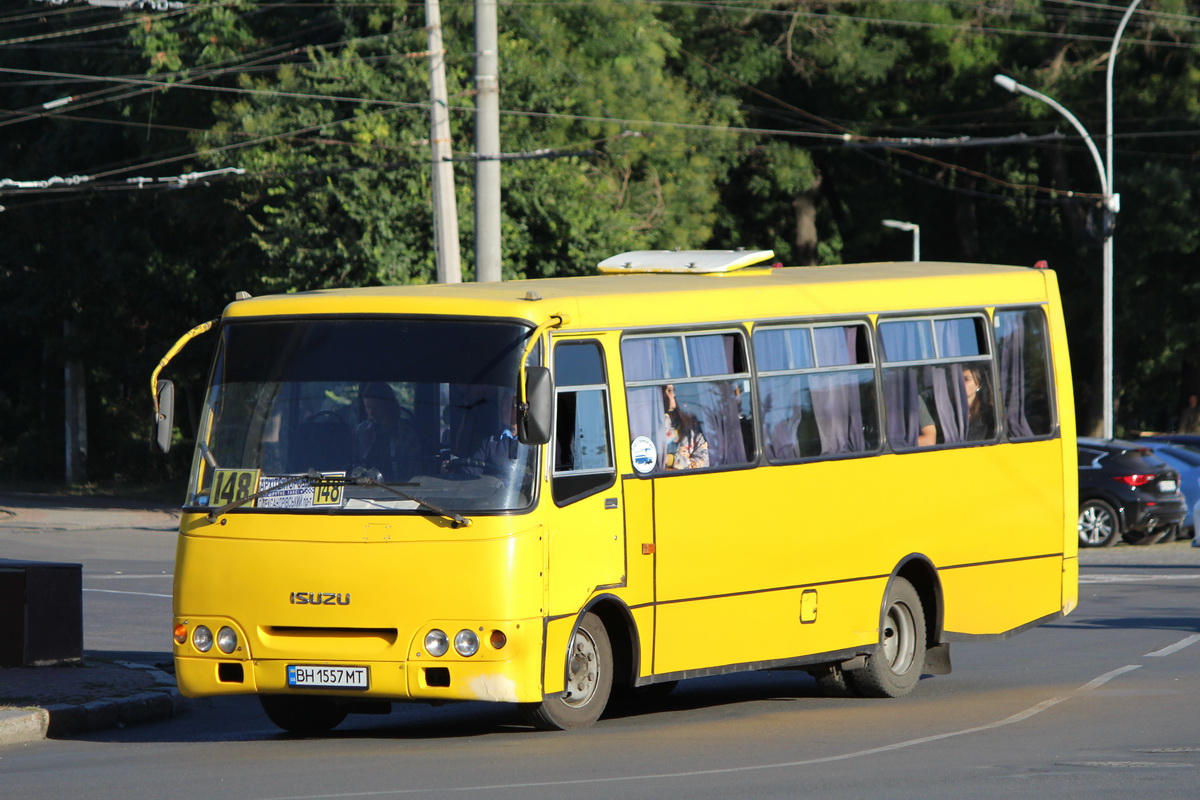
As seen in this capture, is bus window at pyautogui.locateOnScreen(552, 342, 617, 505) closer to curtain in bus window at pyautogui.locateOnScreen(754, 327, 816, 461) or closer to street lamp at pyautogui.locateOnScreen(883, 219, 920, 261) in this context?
curtain in bus window at pyautogui.locateOnScreen(754, 327, 816, 461)

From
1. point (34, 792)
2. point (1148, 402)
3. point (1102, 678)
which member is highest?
point (34, 792)

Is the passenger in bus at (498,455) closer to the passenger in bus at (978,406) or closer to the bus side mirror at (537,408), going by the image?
the bus side mirror at (537,408)

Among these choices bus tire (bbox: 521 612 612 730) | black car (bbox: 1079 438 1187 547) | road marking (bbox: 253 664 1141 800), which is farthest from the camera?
black car (bbox: 1079 438 1187 547)

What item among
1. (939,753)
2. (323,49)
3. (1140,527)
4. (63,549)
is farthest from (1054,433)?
(323,49)

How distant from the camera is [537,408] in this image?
9594mm

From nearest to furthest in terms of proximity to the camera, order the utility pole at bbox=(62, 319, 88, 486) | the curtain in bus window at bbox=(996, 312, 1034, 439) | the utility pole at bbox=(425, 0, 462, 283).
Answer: the curtain in bus window at bbox=(996, 312, 1034, 439) → the utility pole at bbox=(425, 0, 462, 283) → the utility pole at bbox=(62, 319, 88, 486)

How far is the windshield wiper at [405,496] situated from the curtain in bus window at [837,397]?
3.22m

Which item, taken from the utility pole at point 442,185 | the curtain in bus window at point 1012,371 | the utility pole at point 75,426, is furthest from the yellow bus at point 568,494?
the utility pole at point 75,426

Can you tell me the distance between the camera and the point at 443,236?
24.8 meters

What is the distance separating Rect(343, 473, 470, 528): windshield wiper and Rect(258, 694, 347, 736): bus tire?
5.10ft

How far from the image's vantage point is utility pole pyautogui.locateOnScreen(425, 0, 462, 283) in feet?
81.3

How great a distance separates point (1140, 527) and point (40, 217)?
28703mm

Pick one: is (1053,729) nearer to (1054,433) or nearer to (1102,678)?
(1102,678)

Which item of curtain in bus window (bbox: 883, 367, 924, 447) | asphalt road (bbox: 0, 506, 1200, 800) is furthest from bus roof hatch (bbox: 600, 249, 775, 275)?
asphalt road (bbox: 0, 506, 1200, 800)
